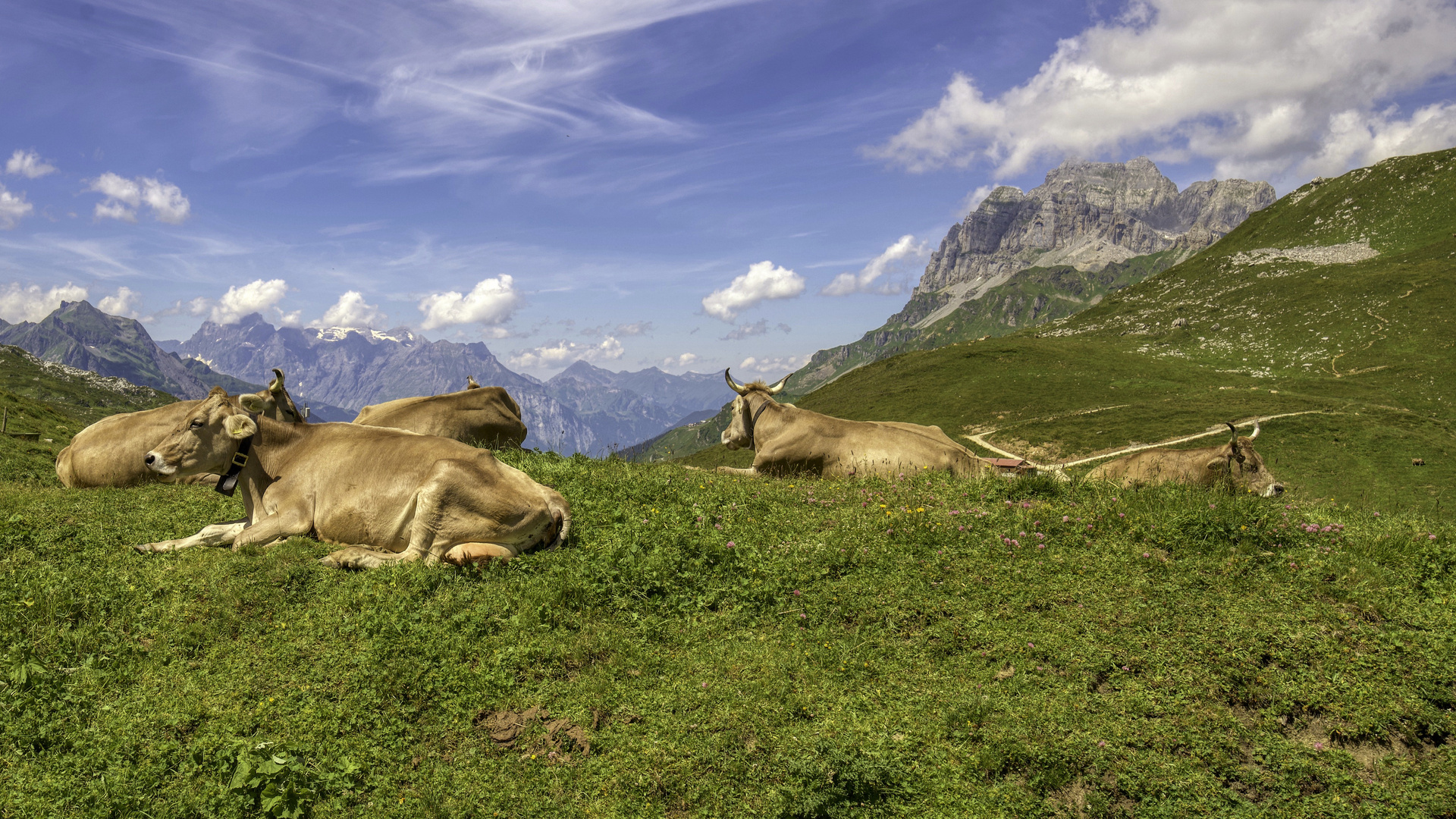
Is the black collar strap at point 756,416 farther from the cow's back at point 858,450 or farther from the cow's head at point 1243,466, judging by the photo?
the cow's head at point 1243,466

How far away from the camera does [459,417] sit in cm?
1722

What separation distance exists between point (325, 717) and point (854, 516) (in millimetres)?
6559

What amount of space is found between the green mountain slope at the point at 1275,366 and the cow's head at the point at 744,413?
1118cm

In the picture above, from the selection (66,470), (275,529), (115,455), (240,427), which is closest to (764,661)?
(275,529)

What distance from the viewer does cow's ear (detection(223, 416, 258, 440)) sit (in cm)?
1009

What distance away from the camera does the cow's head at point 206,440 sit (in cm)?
1003

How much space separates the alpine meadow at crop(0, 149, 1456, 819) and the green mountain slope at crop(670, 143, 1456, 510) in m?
7.67

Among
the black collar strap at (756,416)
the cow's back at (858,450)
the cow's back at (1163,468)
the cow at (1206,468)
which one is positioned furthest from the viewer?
the black collar strap at (756,416)

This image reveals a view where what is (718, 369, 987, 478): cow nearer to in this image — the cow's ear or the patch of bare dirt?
the patch of bare dirt

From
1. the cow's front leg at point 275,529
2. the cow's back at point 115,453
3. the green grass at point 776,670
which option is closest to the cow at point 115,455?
the cow's back at point 115,453

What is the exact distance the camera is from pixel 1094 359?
7588cm

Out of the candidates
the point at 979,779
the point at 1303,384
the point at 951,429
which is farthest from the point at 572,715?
the point at 1303,384

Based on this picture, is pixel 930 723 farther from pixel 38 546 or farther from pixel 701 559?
pixel 38 546

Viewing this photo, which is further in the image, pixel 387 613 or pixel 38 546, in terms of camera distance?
pixel 38 546
